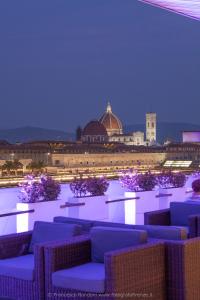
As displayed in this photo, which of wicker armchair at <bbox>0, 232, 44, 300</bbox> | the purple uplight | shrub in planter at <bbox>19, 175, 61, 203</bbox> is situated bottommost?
wicker armchair at <bbox>0, 232, 44, 300</bbox>

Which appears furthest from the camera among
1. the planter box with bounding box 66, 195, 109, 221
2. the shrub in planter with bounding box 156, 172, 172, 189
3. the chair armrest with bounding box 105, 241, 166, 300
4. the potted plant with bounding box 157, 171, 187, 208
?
the shrub in planter with bounding box 156, 172, 172, 189

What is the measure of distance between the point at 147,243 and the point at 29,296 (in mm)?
754

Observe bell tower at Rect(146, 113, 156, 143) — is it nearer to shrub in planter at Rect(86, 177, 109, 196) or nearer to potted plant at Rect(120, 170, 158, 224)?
potted plant at Rect(120, 170, 158, 224)

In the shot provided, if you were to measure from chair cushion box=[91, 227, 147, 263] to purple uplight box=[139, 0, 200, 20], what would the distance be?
206 cm

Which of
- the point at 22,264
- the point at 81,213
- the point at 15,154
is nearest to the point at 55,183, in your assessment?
the point at 81,213

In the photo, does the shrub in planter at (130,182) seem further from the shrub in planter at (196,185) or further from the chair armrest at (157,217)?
the chair armrest at (157,217)

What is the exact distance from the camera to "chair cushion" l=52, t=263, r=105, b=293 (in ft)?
11.6

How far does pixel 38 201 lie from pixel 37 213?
0.19 meters

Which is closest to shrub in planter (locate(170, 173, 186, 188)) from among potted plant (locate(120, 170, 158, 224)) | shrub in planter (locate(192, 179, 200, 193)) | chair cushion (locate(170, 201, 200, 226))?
potted plant (locate(120, 170, 158, 224))

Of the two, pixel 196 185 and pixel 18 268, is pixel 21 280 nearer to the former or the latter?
pixel 18 268

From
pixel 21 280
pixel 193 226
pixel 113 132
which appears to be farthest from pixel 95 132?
pixel 21 280

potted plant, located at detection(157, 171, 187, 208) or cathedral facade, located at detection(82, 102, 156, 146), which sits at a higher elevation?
cathedral facade, located at detection(82, 102, 156, 146)

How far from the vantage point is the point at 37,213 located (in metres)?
6.71

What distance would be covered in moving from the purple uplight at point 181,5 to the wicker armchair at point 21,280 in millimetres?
2136
